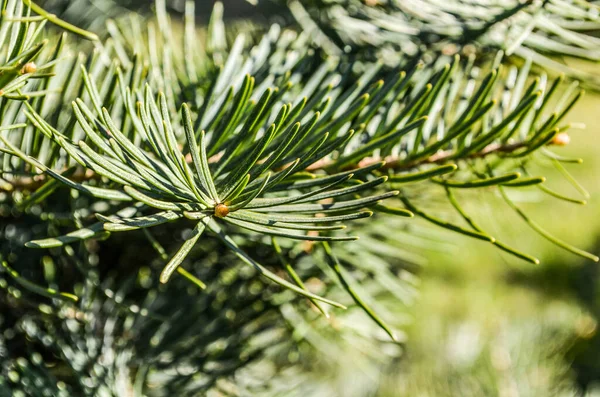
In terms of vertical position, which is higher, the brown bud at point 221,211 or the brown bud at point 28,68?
the brown bud at point 28,68

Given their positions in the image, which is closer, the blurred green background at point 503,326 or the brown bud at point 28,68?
the brown bud at point 28,68

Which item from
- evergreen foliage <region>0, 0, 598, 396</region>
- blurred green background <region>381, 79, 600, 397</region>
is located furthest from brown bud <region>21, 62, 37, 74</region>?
blurred green background <region>381, 79, 600, 397</region>

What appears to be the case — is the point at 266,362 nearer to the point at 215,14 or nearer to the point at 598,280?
the point at 215,14

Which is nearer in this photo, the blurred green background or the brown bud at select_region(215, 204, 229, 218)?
the brown bud at select_region(215, 204, 229, 218)

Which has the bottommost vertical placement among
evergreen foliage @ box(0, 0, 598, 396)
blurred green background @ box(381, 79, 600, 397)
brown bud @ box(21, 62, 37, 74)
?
blurred green background @ box(381, 79, 600, 397)

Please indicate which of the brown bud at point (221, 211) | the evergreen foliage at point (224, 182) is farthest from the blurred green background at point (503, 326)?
the brown bud at point (221, 211)

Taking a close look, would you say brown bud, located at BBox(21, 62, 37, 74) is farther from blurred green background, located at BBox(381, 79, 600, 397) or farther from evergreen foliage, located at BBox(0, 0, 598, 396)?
blurred green background, located at BBox(381, 79, 600, 397)

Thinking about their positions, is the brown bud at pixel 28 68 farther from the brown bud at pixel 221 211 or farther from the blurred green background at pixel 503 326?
the blurred green background at pixel 503 326

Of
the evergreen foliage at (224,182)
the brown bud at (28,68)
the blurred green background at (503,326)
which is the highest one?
the brown bud at (28,68)

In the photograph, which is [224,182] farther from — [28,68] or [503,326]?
[503,326]
